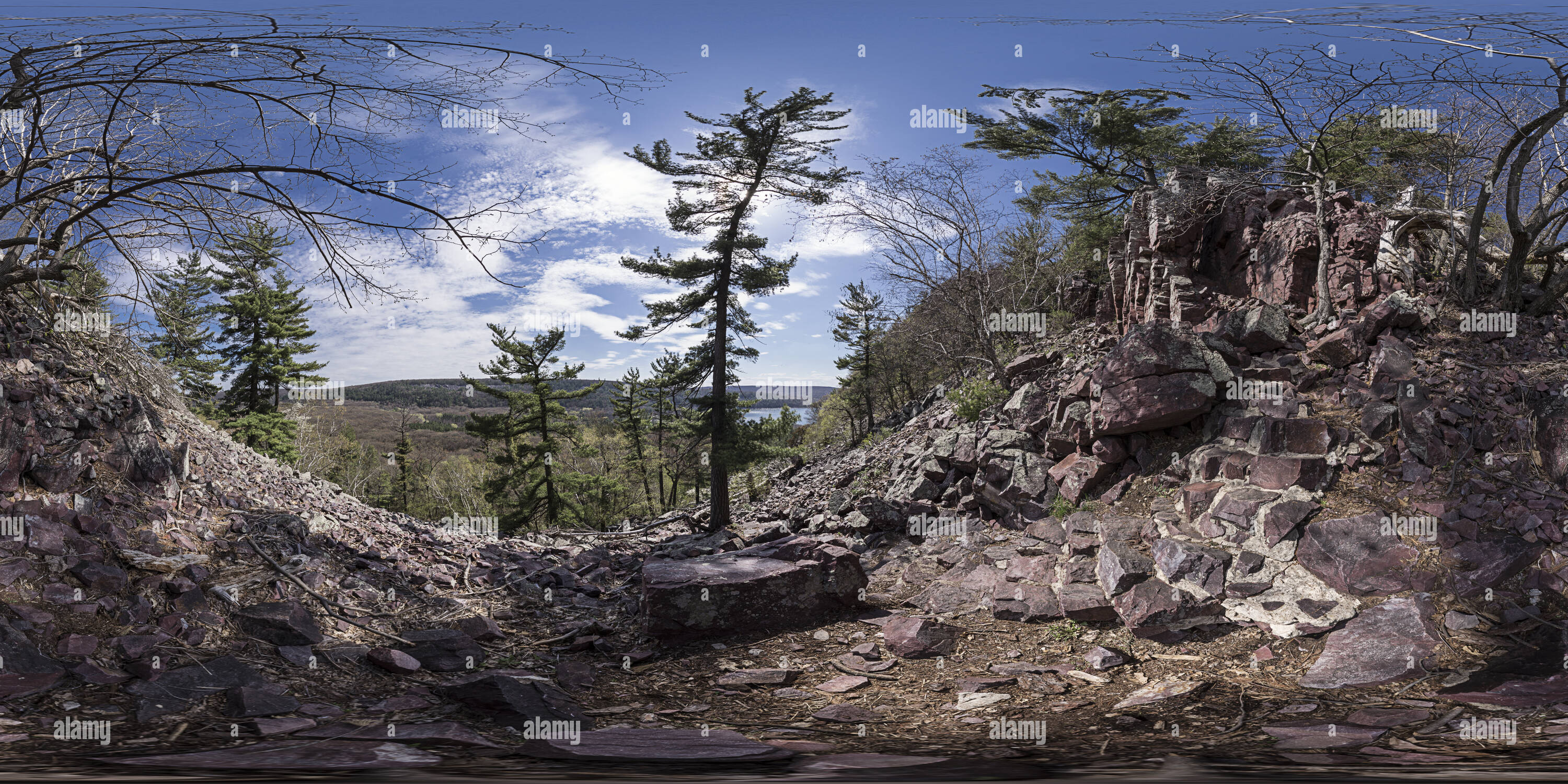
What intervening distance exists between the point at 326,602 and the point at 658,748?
15.1 feet

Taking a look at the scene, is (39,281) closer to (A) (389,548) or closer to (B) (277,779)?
(A) (389,548)

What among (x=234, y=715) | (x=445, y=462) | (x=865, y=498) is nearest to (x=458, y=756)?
(x=234, y=715)

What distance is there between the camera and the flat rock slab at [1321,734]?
3781 millimetres

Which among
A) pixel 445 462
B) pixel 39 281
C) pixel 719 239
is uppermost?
pixel 719 239

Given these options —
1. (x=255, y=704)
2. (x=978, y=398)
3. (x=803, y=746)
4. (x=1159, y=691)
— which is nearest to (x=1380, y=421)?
(x=1159, y=691)

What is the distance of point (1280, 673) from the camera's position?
5.27 m

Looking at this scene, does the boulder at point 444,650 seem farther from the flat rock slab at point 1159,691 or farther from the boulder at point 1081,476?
the boulder at point 1081,476

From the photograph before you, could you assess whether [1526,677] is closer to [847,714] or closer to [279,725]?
[847,714]

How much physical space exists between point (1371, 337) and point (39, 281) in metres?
16.0

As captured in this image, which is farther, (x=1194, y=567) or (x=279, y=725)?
(x=1194, y=567)

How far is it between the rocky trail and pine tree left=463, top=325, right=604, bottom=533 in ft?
44.2

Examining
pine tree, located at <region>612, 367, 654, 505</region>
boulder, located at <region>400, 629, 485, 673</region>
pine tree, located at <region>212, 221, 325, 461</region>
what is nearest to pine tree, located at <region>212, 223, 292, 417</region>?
pine tree, located at <region>212, 221, 325, 461</region>

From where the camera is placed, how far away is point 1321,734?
4.00 m

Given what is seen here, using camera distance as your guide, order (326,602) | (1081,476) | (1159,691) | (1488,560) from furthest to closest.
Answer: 1. (1081,476)
2. (326,602)
3. (1488,560)
4. (1159,691)
